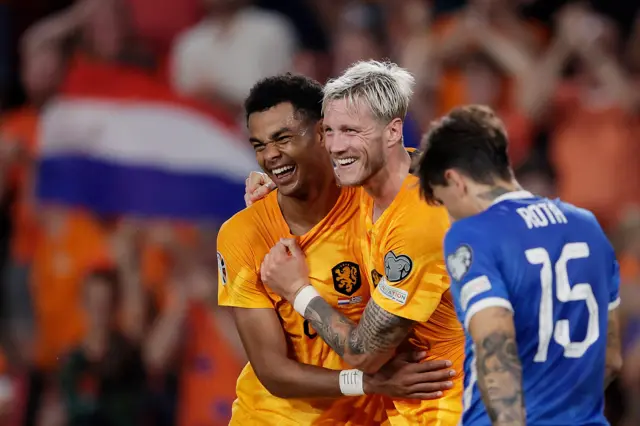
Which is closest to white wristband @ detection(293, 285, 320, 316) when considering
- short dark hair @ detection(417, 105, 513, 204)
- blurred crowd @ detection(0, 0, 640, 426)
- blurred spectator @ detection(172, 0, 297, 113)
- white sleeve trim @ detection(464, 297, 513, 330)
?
short dark hair @ detection(417, 105, 513, 204)

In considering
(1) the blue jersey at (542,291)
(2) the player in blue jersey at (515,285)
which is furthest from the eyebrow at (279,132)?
(1) the blue jersey at (542,291)

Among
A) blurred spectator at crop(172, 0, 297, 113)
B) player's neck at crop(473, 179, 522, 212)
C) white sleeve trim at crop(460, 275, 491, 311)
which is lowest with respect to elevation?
white sleeve trim at crop(460, 275, 491, 311)

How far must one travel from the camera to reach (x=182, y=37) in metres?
10.9

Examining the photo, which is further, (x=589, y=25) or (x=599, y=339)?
(x=589, y=25)

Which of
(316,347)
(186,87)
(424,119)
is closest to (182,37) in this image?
(186,87)

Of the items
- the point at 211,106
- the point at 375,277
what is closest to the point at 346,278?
the point at 375,277

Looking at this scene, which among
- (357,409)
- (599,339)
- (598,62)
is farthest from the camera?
(598,62)

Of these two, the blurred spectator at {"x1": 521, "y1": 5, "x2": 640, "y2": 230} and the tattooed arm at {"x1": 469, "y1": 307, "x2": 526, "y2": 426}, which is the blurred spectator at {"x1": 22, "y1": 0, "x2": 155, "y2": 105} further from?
the tattooed arm at {"x1": 469, "y1": 307, "x2": 526, "y2": 426}

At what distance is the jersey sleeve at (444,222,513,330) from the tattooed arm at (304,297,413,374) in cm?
73

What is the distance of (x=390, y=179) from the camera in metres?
4.67

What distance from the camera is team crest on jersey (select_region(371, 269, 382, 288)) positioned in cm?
463

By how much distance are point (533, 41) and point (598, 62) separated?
619 millimetres

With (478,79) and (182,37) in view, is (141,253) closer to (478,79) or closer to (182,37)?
(182,37)

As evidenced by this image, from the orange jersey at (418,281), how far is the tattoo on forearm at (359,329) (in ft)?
0.18
